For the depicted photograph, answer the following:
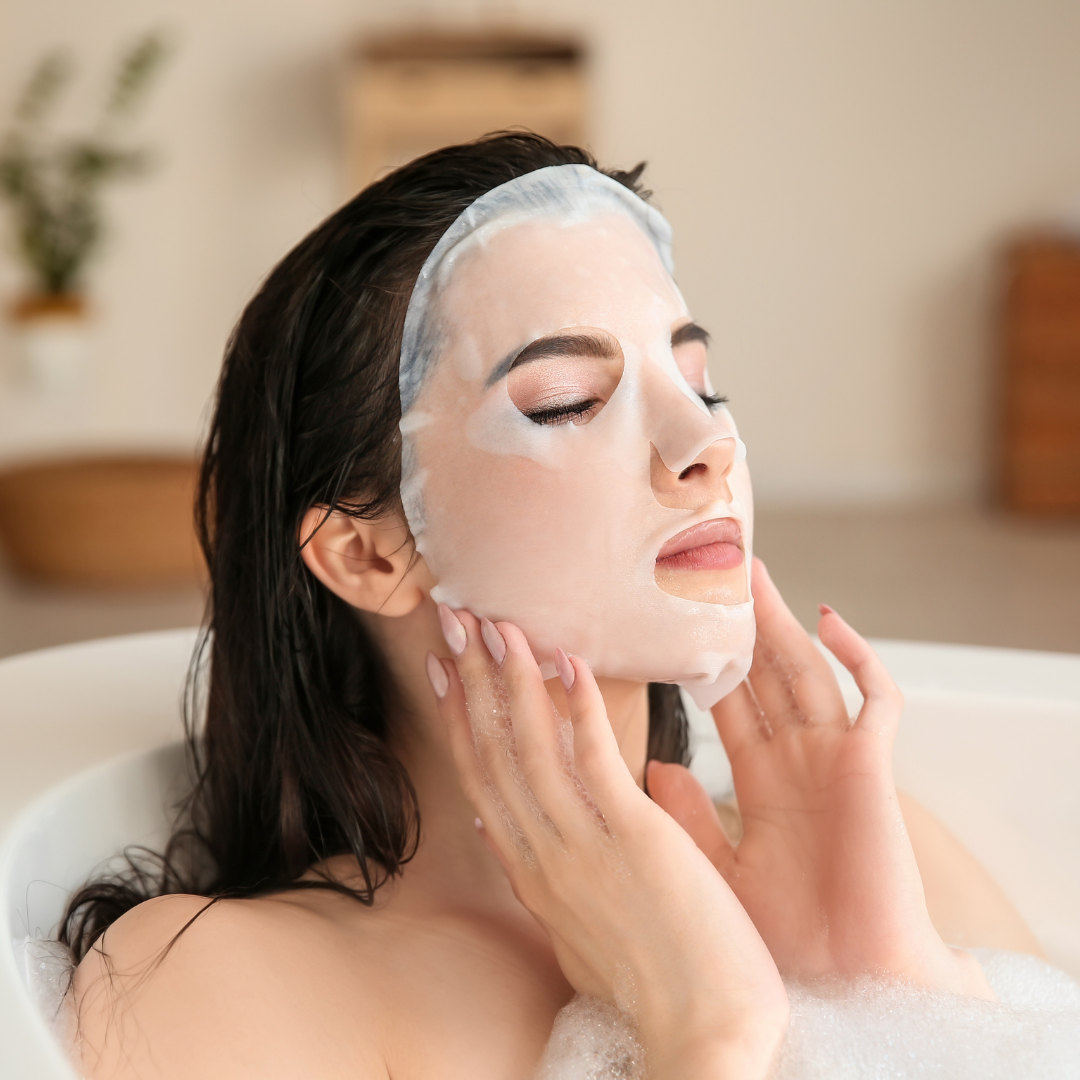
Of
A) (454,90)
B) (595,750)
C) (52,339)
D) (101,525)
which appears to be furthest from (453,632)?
(52,339)

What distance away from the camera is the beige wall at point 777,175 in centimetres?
401

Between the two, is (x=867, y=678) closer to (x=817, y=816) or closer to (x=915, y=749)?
(x=817, y=816)

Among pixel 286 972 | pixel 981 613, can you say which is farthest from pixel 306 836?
pixel 981 613

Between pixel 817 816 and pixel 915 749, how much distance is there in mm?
366

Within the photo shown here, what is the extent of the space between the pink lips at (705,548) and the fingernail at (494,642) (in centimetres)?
14

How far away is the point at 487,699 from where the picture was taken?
37.3 inches

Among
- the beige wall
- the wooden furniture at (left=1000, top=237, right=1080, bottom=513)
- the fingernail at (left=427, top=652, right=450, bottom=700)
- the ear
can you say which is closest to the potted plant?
the beige wall

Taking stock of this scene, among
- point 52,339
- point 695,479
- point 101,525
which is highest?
point 695,479

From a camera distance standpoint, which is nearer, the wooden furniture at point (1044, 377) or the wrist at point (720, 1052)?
the wrist at point (720, 1052)

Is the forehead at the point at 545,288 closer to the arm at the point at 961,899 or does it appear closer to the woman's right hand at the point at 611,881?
the woman's right hand at the point at 611,881

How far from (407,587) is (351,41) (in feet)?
11.8

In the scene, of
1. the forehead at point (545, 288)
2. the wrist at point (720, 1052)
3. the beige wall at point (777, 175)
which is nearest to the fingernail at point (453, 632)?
the forehead at point (545, 288)

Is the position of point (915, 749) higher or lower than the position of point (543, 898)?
lower

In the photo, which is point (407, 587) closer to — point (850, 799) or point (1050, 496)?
point (850, 799)
